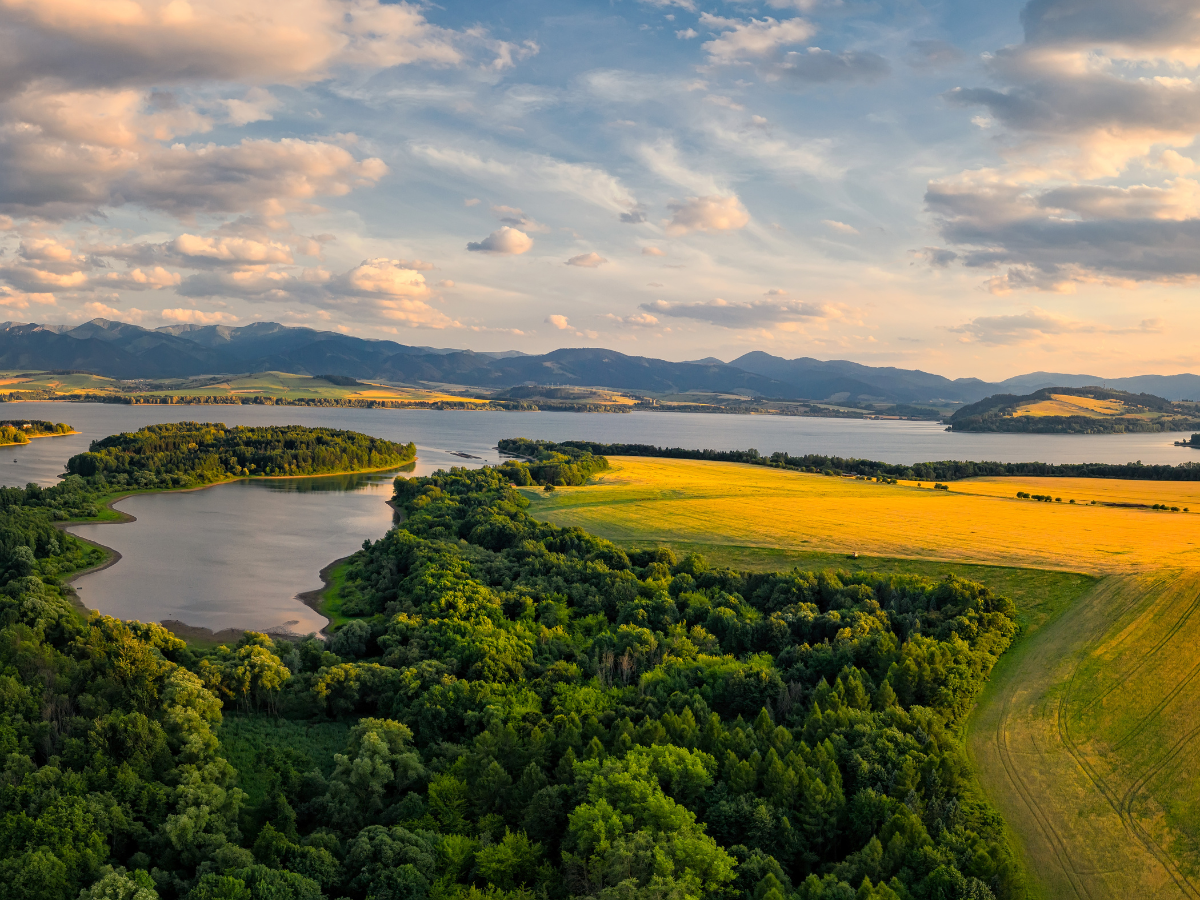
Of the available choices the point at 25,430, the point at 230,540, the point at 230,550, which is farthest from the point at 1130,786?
the point at 25,430

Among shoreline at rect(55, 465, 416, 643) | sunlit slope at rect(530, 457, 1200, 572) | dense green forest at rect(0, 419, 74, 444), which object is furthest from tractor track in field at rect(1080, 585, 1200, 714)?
dense green forest at rect(0, 419, 74, 444)

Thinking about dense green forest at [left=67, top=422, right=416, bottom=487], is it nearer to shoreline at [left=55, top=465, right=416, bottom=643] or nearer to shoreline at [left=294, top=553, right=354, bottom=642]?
shoreline at [left=55, top=465, right=416, bottom=643]

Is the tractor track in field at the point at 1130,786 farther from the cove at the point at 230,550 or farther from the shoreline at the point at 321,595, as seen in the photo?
the cove at the point at 230,550

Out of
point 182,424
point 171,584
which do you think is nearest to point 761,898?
point 171,584

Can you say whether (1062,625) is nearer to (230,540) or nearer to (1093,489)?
(1093,489)

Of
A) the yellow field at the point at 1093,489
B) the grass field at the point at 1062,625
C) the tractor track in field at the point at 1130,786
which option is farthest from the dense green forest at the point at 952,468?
the tractor track in field at the point at 1130,786

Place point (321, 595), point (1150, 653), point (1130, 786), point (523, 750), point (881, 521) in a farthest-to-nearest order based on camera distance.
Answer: point (881, 521), point (321, 595), point (1150, 653), point (523, 750), point (1130, 786)

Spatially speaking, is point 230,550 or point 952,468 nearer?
point 230,550
